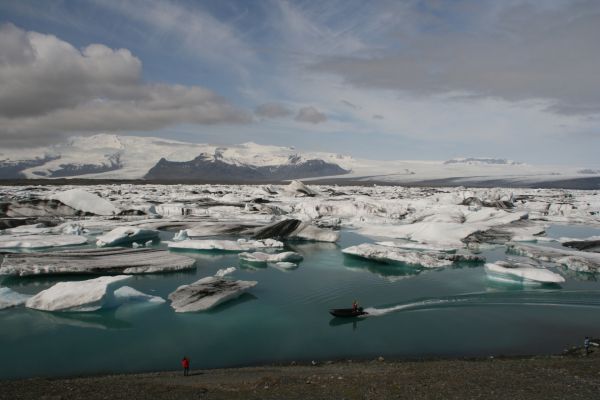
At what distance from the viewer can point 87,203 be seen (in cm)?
2750

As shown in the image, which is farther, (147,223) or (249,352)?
(147,223)

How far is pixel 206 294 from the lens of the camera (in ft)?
36.5

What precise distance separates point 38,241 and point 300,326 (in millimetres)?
13656

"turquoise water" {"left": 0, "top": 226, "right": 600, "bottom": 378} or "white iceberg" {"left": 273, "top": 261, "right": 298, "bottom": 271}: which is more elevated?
"white iceberg" {"left": 273, "top": 261, "right": 298, "bottom": 271}

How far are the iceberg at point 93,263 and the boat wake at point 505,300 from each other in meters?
7.39

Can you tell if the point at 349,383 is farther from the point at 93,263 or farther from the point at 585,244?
the point at 585,244

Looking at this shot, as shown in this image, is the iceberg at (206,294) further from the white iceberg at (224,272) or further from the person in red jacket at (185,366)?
the person in red jacket at (185,366)

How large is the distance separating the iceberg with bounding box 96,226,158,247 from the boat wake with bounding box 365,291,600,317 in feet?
39.5

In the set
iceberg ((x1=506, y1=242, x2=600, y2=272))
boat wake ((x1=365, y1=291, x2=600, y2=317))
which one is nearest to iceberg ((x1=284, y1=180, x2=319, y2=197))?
iceberg ((x1=506, y1=242, x2=600, y2=272))

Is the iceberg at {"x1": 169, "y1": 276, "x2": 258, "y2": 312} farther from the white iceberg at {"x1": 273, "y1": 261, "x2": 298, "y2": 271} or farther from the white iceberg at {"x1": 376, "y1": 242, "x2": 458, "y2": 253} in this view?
the white iceberg at {"x1": 376, "y1": 242, "x2": 458, "y2": 253}

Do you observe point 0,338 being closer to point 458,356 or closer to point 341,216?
point 458,356

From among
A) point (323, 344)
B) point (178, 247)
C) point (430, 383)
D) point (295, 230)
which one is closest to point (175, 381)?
point (323, 344)

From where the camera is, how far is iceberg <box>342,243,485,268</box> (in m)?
16.0

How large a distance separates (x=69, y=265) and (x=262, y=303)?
6792 millimetres
